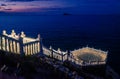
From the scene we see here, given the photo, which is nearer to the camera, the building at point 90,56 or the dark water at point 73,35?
the building at point 90,56

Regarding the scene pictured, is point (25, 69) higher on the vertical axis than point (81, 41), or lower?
higher

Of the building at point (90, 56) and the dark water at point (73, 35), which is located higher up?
the building at point (90, 56)

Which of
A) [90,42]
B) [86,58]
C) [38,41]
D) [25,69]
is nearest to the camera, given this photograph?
[25,69]

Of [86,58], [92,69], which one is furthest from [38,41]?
[86,58]

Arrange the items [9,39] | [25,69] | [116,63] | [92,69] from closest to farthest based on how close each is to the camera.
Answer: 1. [25,69]
2. [9,39]
3. [92,69]
4. [116,63]

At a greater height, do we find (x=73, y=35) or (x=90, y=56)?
(x=90, y=56)

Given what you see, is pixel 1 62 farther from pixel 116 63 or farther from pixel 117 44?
pixel 117 44

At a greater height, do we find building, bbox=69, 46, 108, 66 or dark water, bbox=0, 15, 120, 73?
building, bbox=69, 46, 108, 66

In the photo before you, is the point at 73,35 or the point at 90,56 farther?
the point at 73,35

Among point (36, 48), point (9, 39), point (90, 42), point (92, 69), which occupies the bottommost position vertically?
point (90, 42)

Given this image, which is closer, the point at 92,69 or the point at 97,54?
the point at 92,69

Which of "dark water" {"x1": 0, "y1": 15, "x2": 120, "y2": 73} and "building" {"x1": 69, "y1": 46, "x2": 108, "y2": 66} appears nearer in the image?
"building" {"x1": 69, "y1": 46, "x2": 108, "y2": 66}
